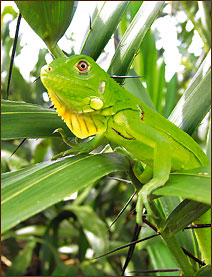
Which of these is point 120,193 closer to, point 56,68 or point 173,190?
point 56,68

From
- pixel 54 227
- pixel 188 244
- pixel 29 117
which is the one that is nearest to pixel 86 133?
pixel 29 117

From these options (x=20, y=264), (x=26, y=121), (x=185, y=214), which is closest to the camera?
(x=185, y=214)

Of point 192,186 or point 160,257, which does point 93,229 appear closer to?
point 160,257

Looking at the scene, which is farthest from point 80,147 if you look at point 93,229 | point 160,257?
point 93,229

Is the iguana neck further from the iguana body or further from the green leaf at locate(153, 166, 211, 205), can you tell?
the green leaf at locate(153, 166, 211, 205)

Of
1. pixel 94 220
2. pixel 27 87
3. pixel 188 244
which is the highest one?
pixel 27 87

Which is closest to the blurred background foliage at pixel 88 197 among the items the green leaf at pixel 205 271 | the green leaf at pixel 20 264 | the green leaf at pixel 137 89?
the green leaf at pixel 20 264
